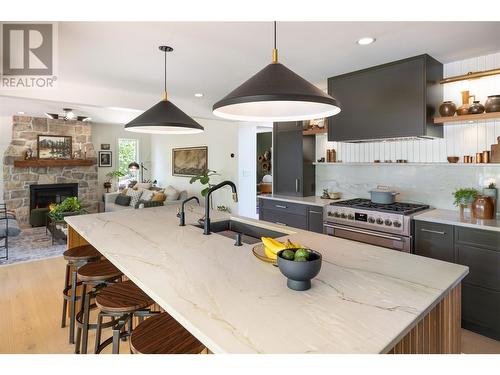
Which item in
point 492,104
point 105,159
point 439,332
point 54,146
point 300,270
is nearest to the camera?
point 300,270

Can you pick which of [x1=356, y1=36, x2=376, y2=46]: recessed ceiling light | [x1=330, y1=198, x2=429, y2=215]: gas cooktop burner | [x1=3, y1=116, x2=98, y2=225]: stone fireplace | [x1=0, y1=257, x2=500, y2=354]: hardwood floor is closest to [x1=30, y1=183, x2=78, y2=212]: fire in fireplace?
[x1=3, y1=116, x2=98, y2=225]: stone fireplace

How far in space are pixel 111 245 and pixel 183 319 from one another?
105cm

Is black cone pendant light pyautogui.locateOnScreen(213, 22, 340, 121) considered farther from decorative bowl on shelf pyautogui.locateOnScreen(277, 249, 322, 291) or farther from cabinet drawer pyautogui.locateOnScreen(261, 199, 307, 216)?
cabinet drawer pyautogui.locateOnScreen(261, 199, 307, 216)

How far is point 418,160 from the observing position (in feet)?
11.3

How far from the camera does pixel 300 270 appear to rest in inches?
47.0

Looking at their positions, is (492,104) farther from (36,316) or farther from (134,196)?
(134,196)

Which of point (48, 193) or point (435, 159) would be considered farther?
Result: point (48, 193)

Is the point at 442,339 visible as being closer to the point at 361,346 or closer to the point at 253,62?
the point at 361,346

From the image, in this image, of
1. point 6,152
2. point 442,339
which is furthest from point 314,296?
point 6,152

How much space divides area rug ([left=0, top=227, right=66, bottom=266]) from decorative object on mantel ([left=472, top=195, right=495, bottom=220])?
538 cm

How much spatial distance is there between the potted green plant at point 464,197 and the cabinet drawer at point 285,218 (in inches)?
63.0

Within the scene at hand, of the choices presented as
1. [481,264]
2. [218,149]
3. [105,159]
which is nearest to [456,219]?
[481,264]

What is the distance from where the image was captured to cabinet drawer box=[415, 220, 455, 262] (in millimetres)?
2662

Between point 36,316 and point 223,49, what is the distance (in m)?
2.93
